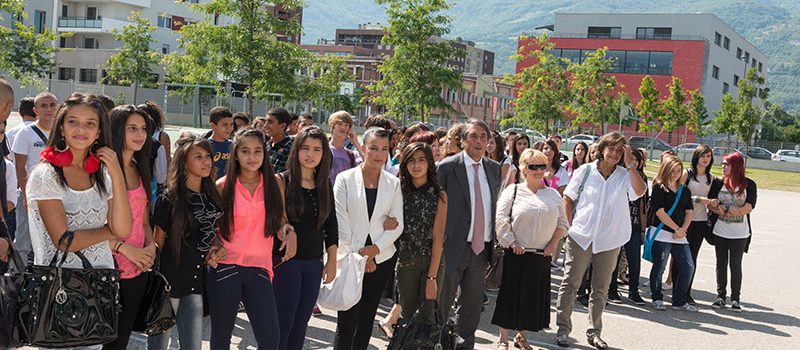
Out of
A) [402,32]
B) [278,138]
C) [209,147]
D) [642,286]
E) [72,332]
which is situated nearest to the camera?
[72,332]

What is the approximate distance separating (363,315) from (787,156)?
223 ft

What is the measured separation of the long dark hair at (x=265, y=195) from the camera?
206 inches

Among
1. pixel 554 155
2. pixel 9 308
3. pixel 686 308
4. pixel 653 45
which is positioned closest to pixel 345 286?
pixel 9 308

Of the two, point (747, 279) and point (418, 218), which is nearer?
point (418, 218)

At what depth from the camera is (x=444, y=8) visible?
2519cm

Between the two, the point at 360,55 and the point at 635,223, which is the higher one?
the point at 360,55

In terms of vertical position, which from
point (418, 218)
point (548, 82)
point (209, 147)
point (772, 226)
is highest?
point (548, 82)

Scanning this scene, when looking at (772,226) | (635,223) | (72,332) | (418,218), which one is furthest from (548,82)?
(72,332)

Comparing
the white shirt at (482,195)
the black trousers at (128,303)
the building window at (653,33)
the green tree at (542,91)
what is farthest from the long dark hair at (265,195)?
the building window at (653,33)

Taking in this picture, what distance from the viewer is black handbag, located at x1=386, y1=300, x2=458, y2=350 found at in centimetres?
608

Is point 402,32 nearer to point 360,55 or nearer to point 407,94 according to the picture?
point 407,94

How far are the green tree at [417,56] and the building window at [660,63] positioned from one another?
206ft

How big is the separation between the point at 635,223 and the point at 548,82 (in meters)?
32.9

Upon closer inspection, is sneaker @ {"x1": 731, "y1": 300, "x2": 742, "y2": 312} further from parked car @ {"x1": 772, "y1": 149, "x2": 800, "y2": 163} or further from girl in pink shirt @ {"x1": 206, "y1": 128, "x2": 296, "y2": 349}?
parked car @ {"x1": 772, "y1": 149, "x2": 800, "y2": 163}
